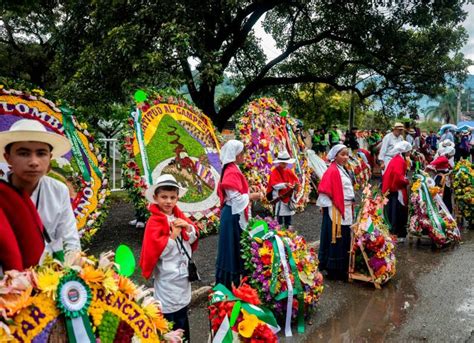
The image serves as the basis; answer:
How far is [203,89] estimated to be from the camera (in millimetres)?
13445

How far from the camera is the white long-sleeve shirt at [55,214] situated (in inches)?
98.3

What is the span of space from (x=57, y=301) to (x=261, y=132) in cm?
803

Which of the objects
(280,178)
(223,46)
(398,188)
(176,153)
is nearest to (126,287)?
(176,153)

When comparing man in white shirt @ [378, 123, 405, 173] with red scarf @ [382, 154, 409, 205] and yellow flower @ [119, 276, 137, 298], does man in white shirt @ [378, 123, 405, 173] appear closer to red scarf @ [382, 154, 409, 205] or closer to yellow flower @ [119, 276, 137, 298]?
red scarf @ [382, 154, 409, 205]

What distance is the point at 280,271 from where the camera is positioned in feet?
15.7

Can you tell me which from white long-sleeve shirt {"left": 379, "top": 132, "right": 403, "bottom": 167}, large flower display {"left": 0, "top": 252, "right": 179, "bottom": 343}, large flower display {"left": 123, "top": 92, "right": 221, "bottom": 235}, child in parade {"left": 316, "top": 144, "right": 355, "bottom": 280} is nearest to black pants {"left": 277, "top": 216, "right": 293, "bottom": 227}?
large flower display {"left": 123, "top": 92, "right": 221, "bottom": 235}

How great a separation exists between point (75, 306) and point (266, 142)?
779cm

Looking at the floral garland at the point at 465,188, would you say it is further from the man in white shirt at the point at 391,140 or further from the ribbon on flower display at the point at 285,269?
the ribbon on flower display at the point at 285,269

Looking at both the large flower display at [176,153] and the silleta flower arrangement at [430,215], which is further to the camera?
the silleta flower arrangement at [430,215]

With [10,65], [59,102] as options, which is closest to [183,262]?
[59,102]

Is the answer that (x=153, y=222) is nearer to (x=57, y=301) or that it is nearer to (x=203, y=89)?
(x=57, y=301)

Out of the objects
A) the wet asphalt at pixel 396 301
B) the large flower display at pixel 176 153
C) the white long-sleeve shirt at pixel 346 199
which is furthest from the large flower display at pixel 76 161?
the white long-sleeve shirt at pixel 346 199

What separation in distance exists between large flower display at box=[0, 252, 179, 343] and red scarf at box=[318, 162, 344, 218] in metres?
A: 4.10

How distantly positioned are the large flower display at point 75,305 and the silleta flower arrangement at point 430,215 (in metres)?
7.01
